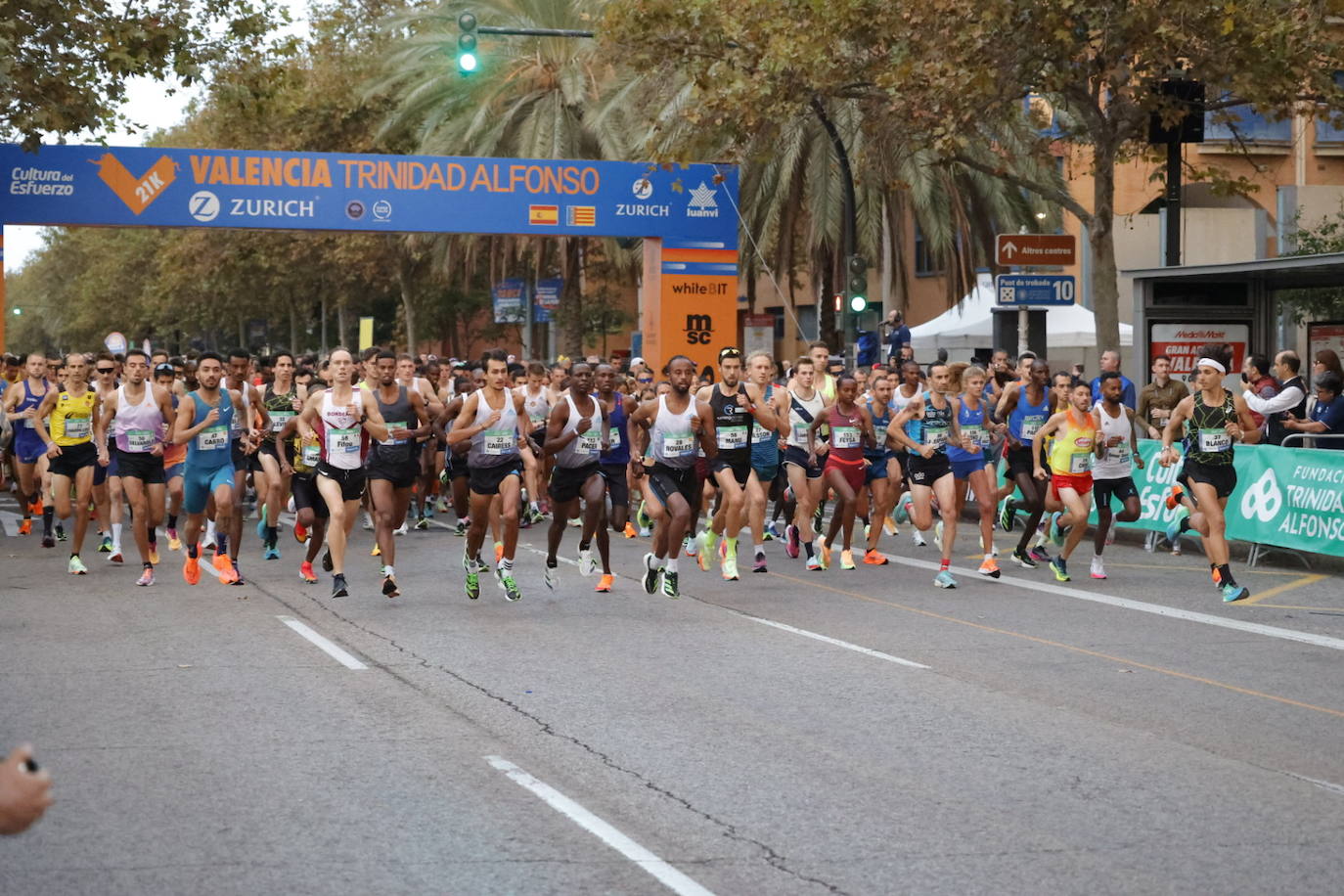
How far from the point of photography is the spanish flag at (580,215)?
1046 inches

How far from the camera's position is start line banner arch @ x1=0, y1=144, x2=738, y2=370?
80.9 feet

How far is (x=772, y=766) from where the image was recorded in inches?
299

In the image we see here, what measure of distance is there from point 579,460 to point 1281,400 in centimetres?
727

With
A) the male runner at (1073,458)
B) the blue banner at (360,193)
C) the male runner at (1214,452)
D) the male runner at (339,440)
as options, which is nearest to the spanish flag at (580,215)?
the blue banner at (360,193)

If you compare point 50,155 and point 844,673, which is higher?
point 50,155

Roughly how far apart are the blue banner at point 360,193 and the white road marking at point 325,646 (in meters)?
14.0

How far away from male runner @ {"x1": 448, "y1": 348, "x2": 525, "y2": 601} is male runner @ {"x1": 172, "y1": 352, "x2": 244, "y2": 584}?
2243mm

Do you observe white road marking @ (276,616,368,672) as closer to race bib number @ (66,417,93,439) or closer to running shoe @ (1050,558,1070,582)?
race bib number @ (66,417,93,439)

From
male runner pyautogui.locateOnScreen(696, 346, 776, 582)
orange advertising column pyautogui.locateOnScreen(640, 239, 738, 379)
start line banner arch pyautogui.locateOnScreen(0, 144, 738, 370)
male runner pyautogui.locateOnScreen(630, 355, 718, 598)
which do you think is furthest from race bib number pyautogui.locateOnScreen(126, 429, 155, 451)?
orange advertising column pyautogui.locateOnScreen(640, 239, 738, 379)

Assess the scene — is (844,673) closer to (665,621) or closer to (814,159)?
(665,621)

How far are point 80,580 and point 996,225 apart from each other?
68.8ft

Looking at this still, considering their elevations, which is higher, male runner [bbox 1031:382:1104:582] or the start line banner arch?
the start line banner arch

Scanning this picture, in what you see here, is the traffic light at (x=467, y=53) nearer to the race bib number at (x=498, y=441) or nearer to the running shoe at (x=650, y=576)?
the race bib number at (x=498, y=441)

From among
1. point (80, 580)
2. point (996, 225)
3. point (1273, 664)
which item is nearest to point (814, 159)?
point (996, 225)
